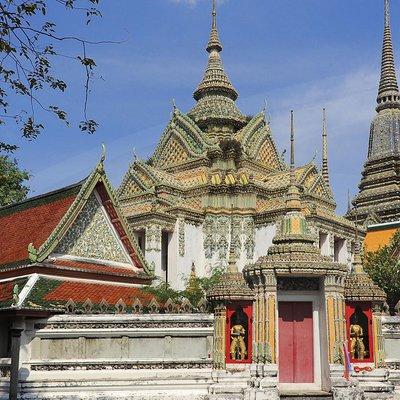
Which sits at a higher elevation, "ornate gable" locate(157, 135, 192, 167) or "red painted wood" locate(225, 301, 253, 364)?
"ornate gable" locate(157, 135, 192, 167)

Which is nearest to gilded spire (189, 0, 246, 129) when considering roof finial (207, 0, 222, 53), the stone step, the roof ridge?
roof finial (207, 0, 222, 53)

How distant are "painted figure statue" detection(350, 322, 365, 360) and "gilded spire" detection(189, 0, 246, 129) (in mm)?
19388

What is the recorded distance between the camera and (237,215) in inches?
1075

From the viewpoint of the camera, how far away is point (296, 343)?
1341 cm

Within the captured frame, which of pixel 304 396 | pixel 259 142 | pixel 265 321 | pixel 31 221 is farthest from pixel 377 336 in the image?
pixel 259 142

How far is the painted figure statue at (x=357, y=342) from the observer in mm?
13453

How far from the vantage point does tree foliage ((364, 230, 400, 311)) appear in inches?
1062

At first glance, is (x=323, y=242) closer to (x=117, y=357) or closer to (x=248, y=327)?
(x=248, y=327)

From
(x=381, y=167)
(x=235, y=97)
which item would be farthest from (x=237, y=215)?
(x=381, y=167)

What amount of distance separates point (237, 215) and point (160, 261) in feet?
12.4

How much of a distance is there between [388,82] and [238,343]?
3764cm

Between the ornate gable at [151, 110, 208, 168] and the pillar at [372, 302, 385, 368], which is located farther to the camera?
the ornate gable at [151, 110, 208, 168]

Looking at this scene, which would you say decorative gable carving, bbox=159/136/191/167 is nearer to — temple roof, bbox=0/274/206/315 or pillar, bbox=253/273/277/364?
temple roof, bbox=0/274/206/315

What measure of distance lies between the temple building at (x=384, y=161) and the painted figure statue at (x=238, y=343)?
24.9 m
